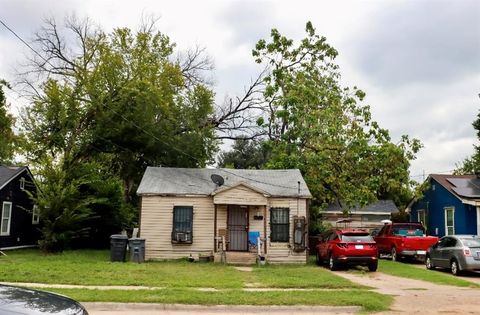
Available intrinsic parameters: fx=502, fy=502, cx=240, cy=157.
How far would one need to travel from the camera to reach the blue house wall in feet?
85.5

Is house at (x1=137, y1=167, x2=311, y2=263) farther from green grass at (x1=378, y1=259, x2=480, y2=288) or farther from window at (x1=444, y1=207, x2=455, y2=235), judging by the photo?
window at (x1=444, y1=207, x2=455, y2=235)

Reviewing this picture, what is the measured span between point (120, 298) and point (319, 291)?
4788 mm

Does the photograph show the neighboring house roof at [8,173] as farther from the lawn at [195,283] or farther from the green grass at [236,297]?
the green grass at [236,297]

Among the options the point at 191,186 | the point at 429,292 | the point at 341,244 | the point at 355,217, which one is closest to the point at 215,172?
the point at 191,186

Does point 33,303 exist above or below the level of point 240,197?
below

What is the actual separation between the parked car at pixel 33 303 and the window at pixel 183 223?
14978 mm

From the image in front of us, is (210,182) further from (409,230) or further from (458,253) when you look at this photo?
(458,253)

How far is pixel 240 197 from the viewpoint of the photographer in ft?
67.7

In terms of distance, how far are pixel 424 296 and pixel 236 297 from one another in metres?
4.88

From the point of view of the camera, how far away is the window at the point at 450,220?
27547mm

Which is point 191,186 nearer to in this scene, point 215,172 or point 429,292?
point 215,172

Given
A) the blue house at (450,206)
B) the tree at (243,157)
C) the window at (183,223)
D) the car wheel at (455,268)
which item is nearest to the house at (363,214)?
the blue house at (450,206)

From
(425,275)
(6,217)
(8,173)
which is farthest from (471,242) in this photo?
(8,173)

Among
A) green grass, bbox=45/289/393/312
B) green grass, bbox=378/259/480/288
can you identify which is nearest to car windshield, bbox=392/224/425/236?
green grass, bbox=378/259/480/288
